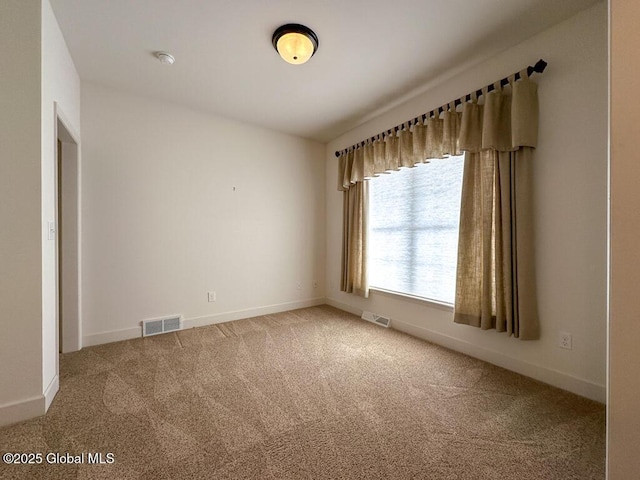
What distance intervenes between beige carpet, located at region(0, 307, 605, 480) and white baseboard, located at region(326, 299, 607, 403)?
78 mm

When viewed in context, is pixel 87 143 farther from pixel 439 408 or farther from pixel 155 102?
pixel 439 408

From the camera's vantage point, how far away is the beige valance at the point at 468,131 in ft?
6.60

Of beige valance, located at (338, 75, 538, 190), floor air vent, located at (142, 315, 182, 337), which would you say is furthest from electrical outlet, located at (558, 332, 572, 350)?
floor air vent, located at (142, 315, 182, 337)

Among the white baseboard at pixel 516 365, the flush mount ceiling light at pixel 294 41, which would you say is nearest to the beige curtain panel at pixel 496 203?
the white baseboard at pixel 516 365

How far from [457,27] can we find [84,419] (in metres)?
3.64

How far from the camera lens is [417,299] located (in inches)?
114

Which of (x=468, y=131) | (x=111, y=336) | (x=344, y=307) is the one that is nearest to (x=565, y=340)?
(x=468, y=131)

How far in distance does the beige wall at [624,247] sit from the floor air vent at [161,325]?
11.4 ft

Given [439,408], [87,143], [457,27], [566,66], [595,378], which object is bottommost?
[439,408]

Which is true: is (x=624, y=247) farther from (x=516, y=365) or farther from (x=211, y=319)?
(x=211, y=319)

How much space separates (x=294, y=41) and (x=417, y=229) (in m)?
2.15

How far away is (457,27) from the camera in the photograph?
6.40 feet

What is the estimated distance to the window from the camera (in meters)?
2.65

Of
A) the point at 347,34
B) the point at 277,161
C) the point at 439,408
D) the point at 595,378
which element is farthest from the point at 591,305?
the point at 277,161
